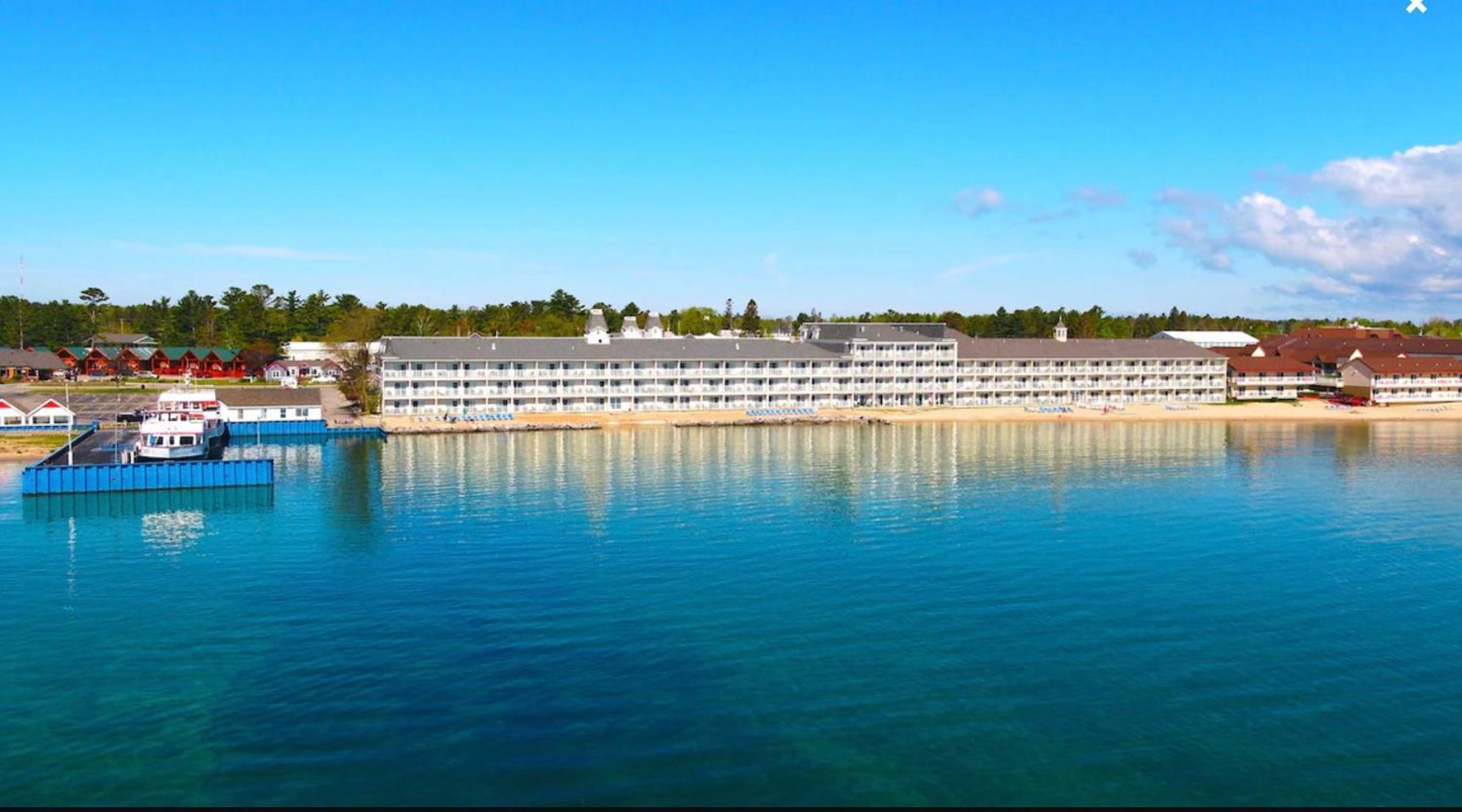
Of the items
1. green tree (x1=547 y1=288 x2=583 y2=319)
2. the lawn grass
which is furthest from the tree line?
the lawn grass

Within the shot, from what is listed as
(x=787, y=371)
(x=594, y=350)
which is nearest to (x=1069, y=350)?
(x=787, y=371)

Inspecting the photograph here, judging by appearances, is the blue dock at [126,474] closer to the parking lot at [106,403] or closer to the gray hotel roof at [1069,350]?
the parking lot at [106,403]

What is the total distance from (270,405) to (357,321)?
67.9 meters

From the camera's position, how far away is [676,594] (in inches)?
1270

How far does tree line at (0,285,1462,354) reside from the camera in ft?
446

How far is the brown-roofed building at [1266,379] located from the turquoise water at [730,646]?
233 ft

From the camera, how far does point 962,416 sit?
98875 mm

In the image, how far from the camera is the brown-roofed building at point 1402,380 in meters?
115

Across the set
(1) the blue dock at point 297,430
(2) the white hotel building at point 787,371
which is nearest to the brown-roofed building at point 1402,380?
(2) the white hotel building at point 787,371

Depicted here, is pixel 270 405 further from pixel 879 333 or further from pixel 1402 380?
pixel 1402 380

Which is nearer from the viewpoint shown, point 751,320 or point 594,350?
point 594,350

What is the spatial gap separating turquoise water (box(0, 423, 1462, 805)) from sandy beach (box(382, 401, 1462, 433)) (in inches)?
1274

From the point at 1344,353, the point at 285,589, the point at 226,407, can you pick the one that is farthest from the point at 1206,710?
the point at 1344,353

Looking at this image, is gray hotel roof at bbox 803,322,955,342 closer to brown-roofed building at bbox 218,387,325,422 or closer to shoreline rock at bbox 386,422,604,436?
shoreline rock at bbox 386,422,604,436
